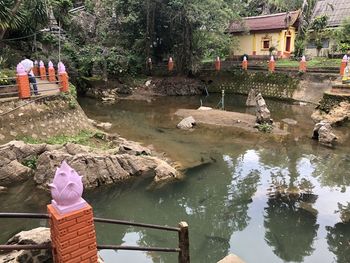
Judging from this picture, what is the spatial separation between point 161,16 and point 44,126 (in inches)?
739

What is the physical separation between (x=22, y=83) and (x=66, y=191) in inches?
409

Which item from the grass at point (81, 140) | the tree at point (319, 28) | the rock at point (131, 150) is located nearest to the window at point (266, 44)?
the tree at point (319, 28)

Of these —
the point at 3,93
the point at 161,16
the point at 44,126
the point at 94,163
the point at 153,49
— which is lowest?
the point at 94,163

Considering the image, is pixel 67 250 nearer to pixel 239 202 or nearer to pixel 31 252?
pixel 31 252

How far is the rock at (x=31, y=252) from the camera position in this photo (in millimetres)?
4234

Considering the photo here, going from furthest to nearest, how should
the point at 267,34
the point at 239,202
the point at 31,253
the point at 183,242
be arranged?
the point at 267,34 < the point at 239,202 < the point at 183,242 < the point at 31,253

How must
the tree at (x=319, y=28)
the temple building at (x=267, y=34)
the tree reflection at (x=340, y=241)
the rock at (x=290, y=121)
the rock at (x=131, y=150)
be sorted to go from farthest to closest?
the temple building at (x=267, y=34)
the tree at (x=319, y=28)
the rock at (x=290, y=121)
the rock at (x=131, y=150)
the tree reflection at (x=340, y=241)

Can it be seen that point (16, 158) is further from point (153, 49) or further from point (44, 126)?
point (153, 49)

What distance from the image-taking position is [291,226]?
886 cm

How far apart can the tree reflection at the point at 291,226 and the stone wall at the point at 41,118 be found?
858 centimetres

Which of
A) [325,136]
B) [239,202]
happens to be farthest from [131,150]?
[325,136]

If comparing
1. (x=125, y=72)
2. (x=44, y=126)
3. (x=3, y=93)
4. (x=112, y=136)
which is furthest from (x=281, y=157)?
(x=125, y=72)

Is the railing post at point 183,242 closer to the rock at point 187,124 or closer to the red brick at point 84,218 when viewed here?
the red brick at point 84,218

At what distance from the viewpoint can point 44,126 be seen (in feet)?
43.4
